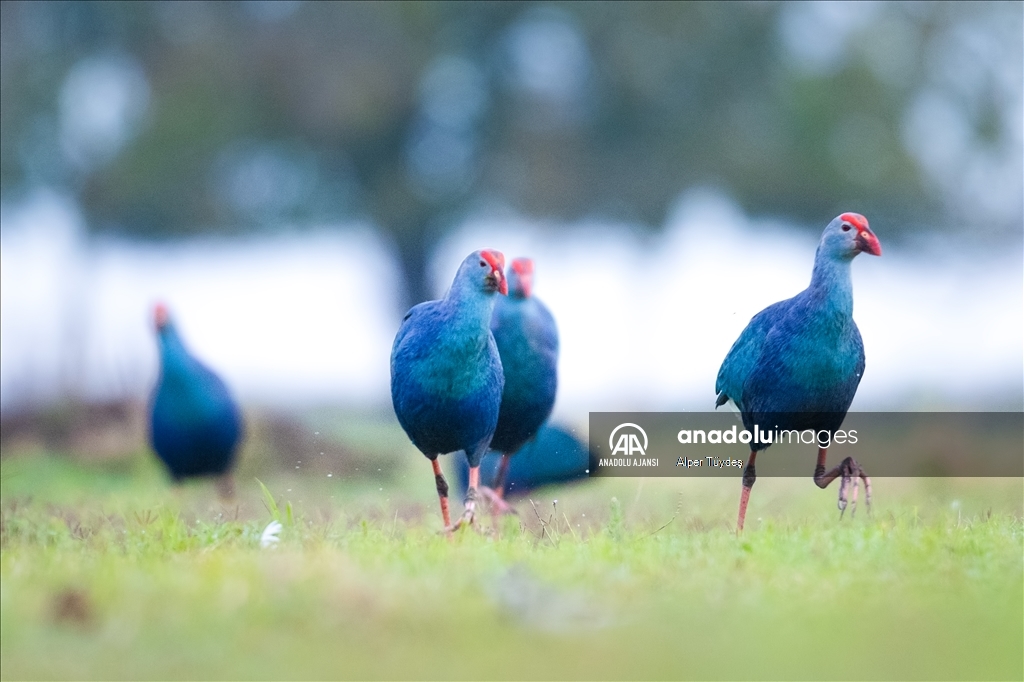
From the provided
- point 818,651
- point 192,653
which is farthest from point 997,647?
point 192,653

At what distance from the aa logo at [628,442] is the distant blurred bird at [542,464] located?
0.50ft

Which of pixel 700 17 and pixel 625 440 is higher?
pixel 700 17

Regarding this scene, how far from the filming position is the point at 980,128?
16.5 metres

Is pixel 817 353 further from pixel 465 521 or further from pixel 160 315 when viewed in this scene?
pixel 160 315

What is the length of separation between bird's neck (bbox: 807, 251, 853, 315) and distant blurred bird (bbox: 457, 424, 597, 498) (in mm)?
1309

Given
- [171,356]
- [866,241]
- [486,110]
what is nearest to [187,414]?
[171,356]

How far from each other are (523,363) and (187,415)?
2825 mm

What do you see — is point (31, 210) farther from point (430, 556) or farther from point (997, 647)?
point (997, 647)

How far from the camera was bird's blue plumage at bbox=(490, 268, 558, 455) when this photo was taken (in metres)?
5.58

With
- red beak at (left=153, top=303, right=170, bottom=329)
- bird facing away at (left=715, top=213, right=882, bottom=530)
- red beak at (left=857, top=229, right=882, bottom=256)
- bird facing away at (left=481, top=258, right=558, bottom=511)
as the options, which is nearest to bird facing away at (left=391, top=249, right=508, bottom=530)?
bird facing away at (left=481, top=258, right=558, bottom=511)

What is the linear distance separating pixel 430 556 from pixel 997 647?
1.96 metres

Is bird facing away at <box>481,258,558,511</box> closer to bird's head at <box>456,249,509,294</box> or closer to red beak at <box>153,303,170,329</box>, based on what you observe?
bird's head at <box>456,249,509,294</box>

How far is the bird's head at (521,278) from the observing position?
5645mm

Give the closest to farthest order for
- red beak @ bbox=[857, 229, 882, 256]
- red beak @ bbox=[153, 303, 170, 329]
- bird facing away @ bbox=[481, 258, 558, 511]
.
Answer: red beak @ bbox=[857, 229, 882, 256], bird facing away @ bbox=[481, 258, 558, 511], red beak @ bbox=[153, 303, 170, 329]
